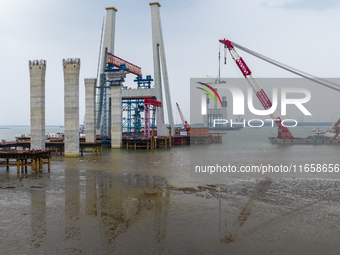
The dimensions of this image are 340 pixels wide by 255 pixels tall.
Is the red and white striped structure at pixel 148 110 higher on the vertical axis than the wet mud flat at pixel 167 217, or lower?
higher

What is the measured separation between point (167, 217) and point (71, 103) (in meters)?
33.5

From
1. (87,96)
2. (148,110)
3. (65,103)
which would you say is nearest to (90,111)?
(87,96)

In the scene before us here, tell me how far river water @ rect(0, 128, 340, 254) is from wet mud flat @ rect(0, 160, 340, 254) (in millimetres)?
42

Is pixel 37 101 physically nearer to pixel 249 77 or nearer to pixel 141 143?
pixel 141 143

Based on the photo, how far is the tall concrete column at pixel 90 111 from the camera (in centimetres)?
5834

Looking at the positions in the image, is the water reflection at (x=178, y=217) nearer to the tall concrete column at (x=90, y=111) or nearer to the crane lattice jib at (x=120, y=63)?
the tall concrete column at (x=90, y=111)

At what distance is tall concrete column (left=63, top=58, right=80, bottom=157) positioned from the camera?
44.5m

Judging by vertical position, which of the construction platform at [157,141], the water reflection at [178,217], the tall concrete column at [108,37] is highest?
the tall concrete column at [108,37]

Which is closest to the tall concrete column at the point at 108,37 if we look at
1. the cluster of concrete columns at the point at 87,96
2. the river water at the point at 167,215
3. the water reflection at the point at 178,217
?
the cluster of concrete columns at the point at 87,96

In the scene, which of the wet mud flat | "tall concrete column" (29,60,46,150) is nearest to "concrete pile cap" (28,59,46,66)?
"tall concrete column" (29,60,46,150)

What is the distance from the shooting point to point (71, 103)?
45250 millimetres

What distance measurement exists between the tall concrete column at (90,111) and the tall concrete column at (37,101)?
14463 millimetres

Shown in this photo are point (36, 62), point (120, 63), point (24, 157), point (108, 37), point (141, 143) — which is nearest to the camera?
point (24, 157)

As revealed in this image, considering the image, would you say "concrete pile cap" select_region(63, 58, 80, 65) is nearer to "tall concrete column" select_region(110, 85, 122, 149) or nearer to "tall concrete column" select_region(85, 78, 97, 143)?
"tall concrete column" select_region(85, 78, 97, 143)
